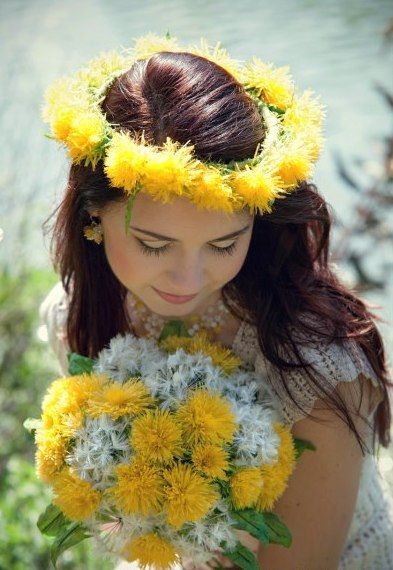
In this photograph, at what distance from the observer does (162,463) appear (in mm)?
1765

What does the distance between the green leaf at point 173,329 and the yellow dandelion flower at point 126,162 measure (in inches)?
17.8

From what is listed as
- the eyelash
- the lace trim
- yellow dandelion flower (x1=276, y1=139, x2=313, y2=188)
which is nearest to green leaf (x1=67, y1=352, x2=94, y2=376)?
the eyelash

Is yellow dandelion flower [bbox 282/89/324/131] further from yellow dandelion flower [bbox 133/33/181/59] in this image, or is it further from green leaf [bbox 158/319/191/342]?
green leaf [bbox 158/319/191/342]

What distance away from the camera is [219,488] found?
179 cm

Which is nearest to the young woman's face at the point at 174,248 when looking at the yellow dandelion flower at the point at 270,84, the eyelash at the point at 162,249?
the eyelash at the point at 162,249

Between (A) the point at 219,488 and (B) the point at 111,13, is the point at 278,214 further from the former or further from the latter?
(B) the point at 111,13

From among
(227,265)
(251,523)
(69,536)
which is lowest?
(69,536)

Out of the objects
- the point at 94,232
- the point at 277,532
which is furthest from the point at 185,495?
the point at 94,232

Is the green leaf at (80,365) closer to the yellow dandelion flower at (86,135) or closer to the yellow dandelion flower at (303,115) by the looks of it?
the yellow dandelion flower at (86,135)

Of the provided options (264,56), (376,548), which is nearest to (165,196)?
(376,548)

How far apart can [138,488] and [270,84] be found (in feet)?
3.45

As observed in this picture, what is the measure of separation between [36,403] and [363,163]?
2073 millimetres

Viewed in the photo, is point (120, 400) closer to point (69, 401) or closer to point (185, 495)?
point (69, 401)

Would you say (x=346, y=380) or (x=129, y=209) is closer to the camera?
(x=129, y=209)
